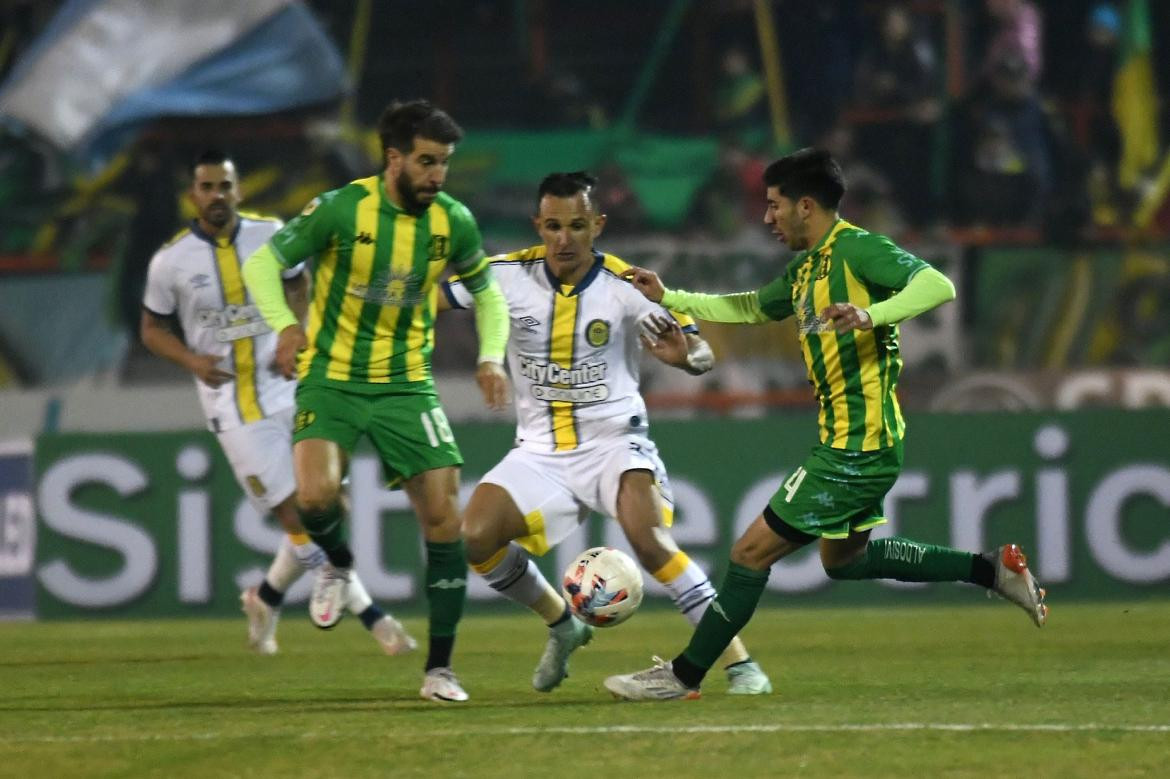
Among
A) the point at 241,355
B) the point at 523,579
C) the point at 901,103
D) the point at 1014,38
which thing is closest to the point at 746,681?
the point at 523,579

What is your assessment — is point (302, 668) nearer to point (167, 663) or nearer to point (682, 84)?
point (167, 663)

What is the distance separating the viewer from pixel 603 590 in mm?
6277

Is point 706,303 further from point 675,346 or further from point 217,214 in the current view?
point 217,214

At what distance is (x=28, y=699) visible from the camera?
6.51 metres

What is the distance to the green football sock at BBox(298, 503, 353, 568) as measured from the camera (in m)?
6.52

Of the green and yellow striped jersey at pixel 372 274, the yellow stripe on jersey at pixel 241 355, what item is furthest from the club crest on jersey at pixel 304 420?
the yellow stripe on jersey at pixel 241 355

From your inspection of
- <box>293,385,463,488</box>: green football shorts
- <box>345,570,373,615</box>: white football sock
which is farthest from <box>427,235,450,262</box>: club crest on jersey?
<box>345,570,373,615</box>: white football sock

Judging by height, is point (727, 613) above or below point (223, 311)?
below

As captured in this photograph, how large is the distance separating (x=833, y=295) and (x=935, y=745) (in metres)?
1.62

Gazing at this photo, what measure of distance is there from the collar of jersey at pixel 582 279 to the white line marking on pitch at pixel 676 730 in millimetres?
2062

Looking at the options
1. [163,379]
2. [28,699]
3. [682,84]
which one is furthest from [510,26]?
[28,699]

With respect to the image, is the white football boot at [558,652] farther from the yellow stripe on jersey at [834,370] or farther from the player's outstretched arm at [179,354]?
the player's outstretched arm at [179,354]

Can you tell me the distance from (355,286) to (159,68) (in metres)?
8.85

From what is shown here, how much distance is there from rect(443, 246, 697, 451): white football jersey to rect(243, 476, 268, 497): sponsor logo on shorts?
1944mm
